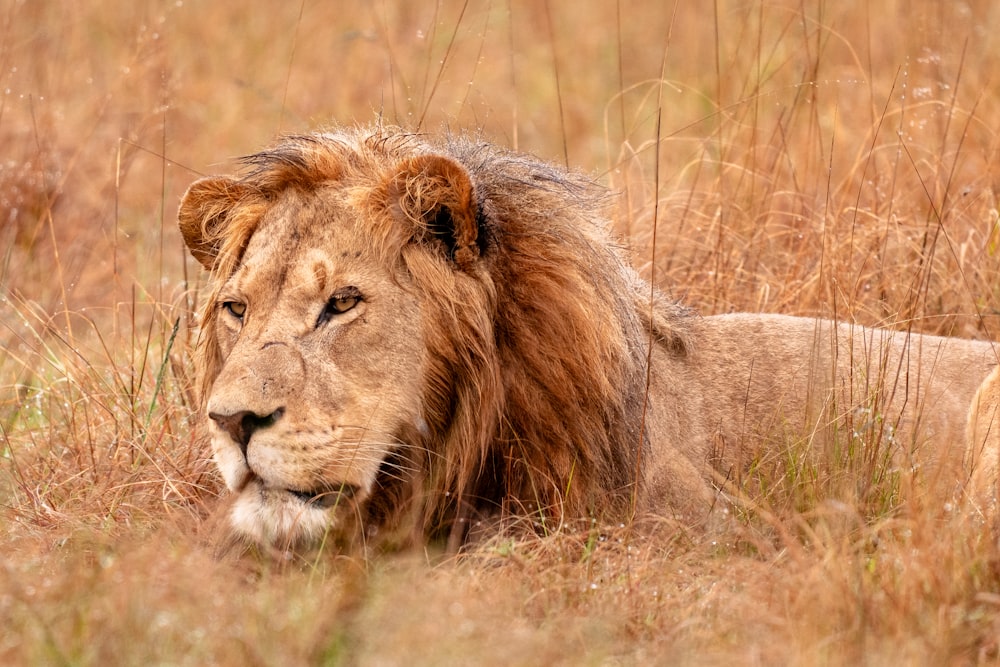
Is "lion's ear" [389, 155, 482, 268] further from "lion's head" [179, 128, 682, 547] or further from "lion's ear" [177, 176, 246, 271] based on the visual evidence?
"lion's ear" [177, 176, 246, 271]

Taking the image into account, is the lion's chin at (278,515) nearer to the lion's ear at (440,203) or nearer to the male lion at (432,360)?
the male lion at (432,360)

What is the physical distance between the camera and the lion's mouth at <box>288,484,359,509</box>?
3545 mm

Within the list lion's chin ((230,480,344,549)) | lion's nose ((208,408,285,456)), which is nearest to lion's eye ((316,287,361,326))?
lion's nose ((208,408,285,456))

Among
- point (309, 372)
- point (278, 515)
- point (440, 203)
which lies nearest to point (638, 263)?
point (440, 203)

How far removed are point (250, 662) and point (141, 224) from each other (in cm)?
573

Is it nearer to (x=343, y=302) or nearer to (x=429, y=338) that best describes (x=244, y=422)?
(x=343, y=302)

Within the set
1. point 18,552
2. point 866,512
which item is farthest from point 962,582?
point 18,552

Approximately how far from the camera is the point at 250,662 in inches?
110

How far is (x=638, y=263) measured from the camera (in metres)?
5.74

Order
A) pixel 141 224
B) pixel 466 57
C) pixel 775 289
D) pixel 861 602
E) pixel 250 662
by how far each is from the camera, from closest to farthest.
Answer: pixel 250 662 → pixel 861 602 → pixel 775 289 → pixel 141 224 → pixel 466 57

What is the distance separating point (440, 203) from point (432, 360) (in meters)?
0.41

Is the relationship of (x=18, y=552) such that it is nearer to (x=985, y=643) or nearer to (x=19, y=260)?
(x=985, y=643)

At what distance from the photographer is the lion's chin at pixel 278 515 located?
3.52 meters

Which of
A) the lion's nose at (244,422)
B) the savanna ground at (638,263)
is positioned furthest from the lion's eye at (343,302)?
the savanna ground at (638,263)
